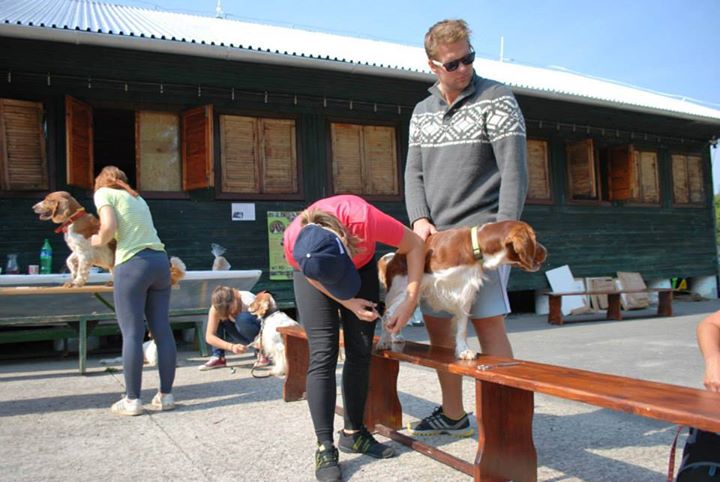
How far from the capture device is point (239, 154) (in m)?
8.79

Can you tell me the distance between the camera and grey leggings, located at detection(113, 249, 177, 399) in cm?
393

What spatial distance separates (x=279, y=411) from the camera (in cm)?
416

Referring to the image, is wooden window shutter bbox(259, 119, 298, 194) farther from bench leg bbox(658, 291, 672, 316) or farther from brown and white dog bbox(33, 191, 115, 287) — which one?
bench leg bbox(658, 291, 672, 316)

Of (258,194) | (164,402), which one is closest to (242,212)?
(258,194)

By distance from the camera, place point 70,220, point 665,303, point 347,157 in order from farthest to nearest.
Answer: point 665,303, point 347,157, point 70,220

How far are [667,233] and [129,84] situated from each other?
11629 mm

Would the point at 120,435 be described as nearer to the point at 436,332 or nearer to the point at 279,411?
the point at 279,411

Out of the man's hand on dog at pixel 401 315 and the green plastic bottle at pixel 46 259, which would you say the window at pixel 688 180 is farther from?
the man's hand on dog at pixel 401 315

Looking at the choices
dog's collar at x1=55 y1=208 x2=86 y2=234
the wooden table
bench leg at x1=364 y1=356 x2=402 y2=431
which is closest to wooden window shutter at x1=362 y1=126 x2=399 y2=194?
the wooden table

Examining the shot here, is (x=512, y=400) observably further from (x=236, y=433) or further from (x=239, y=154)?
(x=239, y=154)

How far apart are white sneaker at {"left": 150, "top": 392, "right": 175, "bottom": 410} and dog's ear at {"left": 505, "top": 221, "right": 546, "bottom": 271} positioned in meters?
2.76

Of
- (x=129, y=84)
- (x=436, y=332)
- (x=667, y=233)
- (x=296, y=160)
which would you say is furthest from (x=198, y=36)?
(x=667, y=233)

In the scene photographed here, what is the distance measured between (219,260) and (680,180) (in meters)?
11.1

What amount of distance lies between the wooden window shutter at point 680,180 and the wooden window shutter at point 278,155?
9.41m
